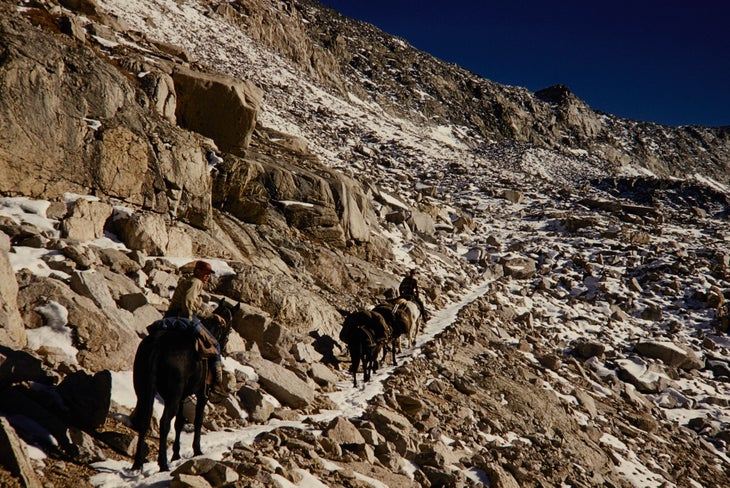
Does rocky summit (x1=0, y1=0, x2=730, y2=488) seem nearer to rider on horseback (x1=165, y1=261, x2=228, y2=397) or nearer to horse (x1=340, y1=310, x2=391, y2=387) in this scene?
horse (x1=340, y1=310, x2=391, y2=387)

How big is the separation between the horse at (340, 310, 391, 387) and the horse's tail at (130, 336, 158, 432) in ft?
19.6

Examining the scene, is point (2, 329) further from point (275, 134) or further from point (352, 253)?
point (275, 134)

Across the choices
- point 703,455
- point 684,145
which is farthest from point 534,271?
point 684,145

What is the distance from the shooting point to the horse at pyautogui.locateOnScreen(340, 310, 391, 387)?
11.2 m

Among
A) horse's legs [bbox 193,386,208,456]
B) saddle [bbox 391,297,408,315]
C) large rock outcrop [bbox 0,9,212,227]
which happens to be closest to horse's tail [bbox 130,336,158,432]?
horse's legs [bbox 193,386,208,456]

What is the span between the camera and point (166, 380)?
5543 mm

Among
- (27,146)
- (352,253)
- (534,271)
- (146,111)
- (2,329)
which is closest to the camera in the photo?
(2,329)

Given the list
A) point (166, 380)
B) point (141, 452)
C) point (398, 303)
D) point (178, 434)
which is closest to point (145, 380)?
point (166, 380)

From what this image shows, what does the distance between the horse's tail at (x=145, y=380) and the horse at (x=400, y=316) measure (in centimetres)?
761

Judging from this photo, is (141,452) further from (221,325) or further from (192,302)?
(221,325)

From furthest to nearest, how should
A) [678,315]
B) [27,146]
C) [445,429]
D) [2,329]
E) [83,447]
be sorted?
[678,315]
[27,146]
[445,429]
[2,329]
[83,447]

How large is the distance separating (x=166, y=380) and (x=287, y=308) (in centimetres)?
696

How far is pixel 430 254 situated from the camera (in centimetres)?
2850

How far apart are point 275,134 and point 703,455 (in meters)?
25.4
